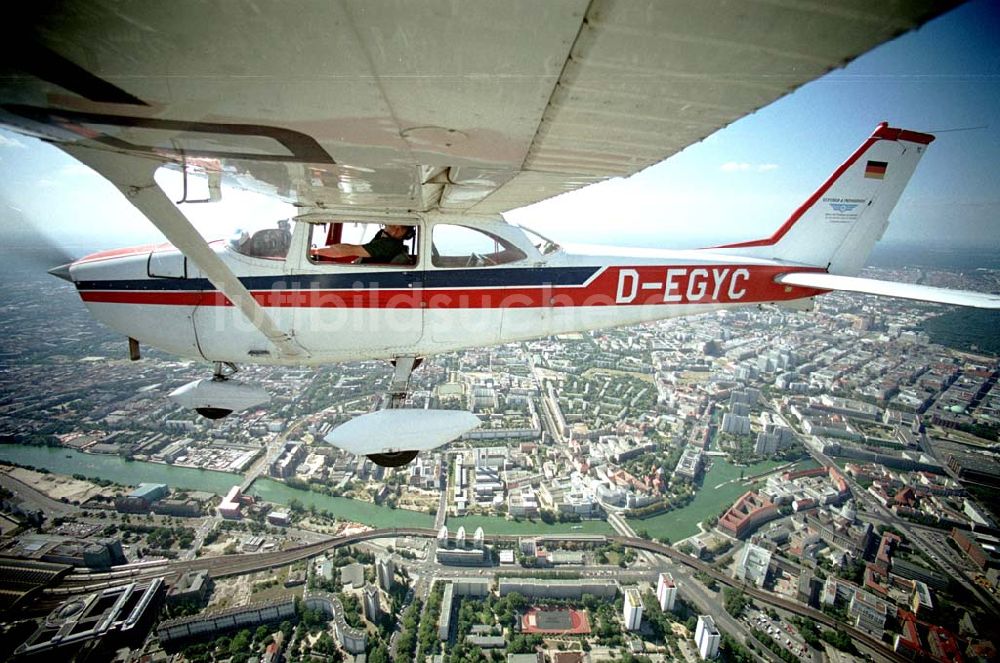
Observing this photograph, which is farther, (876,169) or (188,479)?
(188,479)

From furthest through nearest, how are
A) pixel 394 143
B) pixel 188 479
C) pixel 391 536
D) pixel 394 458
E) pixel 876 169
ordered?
pixel 188 479 < pixel 391 536 < pixel 876 169 < pixel 394 458 < pixel 394 143

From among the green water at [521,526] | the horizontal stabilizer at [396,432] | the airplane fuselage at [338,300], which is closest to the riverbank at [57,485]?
the green water at [521,526]

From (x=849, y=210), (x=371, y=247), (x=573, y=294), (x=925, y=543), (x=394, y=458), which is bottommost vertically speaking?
(x=925, y=543)

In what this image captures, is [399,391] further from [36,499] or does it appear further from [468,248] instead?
[36,499]

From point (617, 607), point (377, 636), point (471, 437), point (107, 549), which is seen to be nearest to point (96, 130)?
point (377, 636)

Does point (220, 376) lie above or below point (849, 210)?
below

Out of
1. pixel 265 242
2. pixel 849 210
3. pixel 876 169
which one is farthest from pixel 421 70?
pixel 876 169
